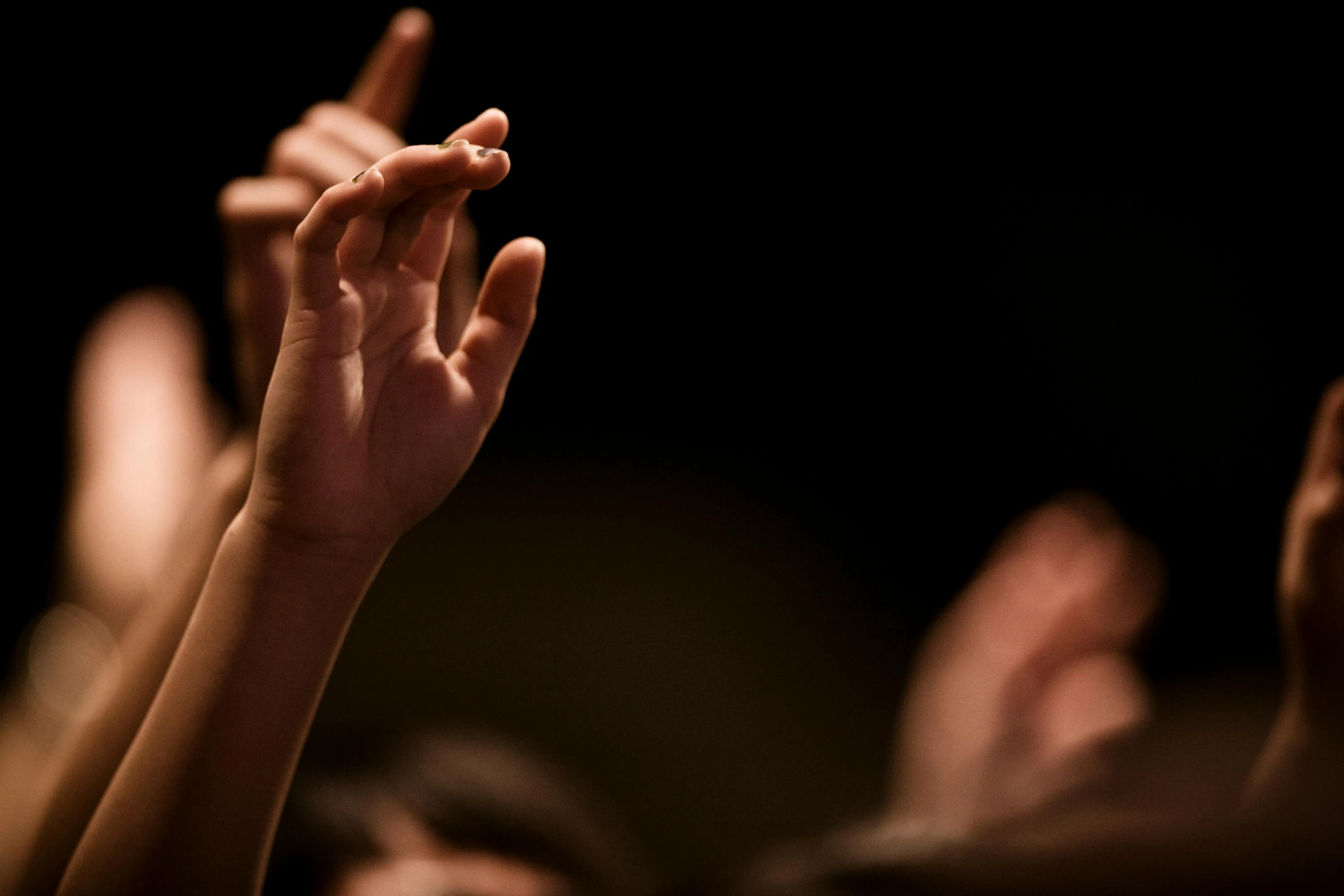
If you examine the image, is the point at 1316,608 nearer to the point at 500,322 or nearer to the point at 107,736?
the point at 500,322

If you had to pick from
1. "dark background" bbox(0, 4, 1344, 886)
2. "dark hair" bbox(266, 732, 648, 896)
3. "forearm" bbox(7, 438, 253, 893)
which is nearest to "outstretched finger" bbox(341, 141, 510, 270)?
"forearm" bbox(7, 438, 253, 893)

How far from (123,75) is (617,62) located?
0.69 metres

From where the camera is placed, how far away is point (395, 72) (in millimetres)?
750

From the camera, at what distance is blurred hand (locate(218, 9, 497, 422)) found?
0.69 meters

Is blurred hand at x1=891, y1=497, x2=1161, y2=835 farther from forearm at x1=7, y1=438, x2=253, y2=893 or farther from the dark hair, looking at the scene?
forearm at x1=7, y1=438, x2=253, y2=893

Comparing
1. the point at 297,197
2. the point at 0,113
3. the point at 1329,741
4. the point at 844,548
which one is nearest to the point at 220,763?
the point at 297,197

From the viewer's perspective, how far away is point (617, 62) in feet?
3.83

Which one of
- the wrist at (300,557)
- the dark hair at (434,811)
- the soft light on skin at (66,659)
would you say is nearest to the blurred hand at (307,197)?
the wrist at (300,557)

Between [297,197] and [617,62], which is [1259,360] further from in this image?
[297,197]

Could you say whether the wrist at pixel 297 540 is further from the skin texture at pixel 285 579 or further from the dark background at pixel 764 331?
the dark background at pixel 764 331

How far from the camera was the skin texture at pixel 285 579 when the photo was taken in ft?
1.53

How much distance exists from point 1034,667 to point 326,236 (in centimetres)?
101

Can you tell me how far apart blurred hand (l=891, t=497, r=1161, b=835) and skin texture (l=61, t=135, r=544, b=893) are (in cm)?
79

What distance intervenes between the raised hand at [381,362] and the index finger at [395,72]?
0.91 feet
